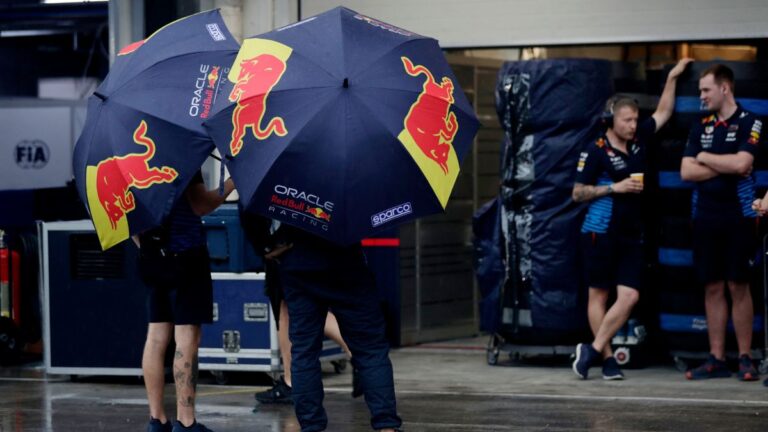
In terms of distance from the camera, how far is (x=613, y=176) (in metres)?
9.62

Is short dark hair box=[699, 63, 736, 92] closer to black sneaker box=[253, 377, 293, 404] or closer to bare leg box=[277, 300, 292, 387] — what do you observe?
bare leg box=[277, 300, 292, 387]

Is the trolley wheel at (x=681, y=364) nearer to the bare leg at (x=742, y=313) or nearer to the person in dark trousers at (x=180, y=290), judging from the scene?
the bare leg at (x=742, y=313)

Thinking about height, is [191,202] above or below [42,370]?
above

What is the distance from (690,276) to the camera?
32.4 ft

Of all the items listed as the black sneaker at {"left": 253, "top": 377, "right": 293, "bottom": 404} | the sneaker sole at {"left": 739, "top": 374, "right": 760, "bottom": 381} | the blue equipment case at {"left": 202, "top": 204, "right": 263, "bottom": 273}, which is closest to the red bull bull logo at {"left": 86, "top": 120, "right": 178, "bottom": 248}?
the black sneaker at {"left": 253, "top": 377, "right": 293, "bottom": 404}

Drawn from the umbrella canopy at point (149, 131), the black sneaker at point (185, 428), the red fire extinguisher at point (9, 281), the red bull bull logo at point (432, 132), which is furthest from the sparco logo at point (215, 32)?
the red fire extinguisher at point (9, 281)

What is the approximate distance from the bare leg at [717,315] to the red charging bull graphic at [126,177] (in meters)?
4.33

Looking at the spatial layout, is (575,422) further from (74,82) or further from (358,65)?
(74,82)

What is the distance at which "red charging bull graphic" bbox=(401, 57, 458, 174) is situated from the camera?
20.4 ft

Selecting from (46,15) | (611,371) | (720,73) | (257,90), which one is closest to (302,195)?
(257,90)

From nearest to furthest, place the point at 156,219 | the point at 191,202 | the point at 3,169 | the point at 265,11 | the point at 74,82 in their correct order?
the point at 156,219 → the point at 191,202 → the point at 265,11 → the point at 3,169 → the point at 74,82

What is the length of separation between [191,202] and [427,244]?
521 cm

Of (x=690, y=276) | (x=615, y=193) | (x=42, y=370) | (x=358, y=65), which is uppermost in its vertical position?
(x=358, y=65)

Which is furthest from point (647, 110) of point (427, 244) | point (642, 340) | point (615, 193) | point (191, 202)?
point (191, 202)
